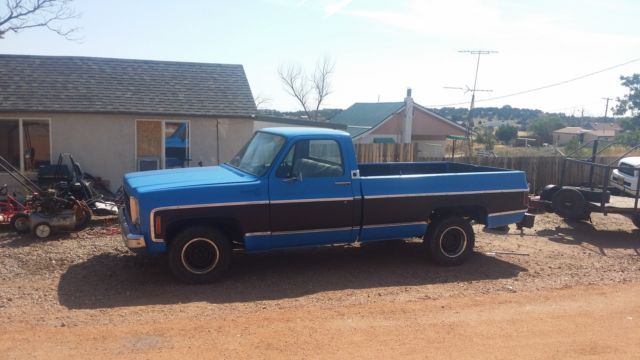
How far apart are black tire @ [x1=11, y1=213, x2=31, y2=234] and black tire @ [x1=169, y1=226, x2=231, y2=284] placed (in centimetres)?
413

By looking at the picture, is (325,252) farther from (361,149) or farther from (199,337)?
(361,149)

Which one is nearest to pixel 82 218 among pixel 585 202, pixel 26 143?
pixel 26 143

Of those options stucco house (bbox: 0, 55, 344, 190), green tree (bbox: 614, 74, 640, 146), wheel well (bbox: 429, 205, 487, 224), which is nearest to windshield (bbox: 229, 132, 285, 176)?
wheel well (bbox: 429, 205, 487, 224)

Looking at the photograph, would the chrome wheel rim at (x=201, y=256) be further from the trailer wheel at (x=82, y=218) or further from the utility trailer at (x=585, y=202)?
the utility trailer at (x=585, y=202)

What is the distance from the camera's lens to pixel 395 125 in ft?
116

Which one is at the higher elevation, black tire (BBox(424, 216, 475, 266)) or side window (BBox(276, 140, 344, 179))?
side window (BBox(276, 140, 344, 179))

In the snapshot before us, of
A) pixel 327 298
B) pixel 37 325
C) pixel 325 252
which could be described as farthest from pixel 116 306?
pixel 325 252

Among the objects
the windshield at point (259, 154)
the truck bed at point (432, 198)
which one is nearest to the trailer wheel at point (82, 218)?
the windshield at point (259, 154)

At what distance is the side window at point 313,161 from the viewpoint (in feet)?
23.9

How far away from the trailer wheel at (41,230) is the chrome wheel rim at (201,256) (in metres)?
3.67

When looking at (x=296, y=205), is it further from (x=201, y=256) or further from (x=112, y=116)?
(x=112, y=116)

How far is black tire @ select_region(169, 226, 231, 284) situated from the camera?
6.85m

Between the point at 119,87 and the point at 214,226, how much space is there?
8.50 meters

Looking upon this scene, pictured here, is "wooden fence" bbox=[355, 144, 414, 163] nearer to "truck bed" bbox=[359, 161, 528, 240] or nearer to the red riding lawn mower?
"truck bed" bbox=[359, 161, 528, 240]
